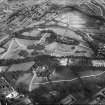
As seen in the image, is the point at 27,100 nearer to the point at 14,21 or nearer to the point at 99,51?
the point at 99,51

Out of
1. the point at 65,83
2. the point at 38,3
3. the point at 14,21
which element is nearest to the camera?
the point at 65,83

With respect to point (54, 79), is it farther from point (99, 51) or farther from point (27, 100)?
point (99, 51)

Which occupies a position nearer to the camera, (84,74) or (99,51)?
(84,74)

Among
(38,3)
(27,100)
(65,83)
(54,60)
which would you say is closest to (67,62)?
(54,60)

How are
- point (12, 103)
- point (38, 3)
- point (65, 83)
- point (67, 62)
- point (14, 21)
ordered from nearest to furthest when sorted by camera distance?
point (12, 103) < point (65, 83) < point (67, 62) < point (14, 21) < point (38, 3)

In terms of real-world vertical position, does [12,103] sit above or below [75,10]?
below

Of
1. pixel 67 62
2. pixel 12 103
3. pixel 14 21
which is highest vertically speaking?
pixel 14 21

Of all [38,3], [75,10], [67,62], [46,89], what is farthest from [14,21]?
[46,89]
